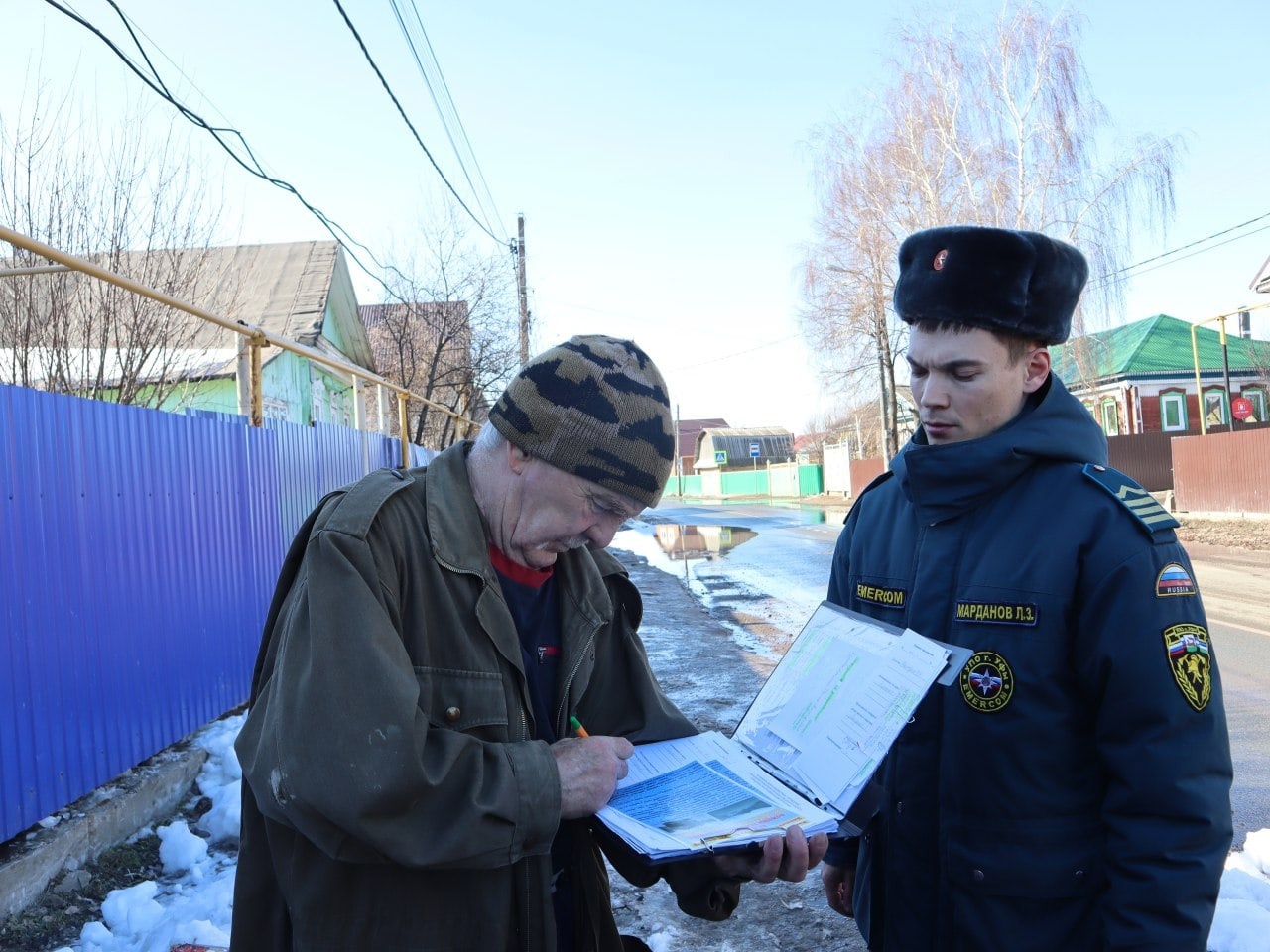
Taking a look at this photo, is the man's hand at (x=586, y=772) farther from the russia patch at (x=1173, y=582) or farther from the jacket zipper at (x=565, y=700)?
the russia patch at (x=1173, y=582)

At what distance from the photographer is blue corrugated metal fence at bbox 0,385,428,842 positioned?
3453mm

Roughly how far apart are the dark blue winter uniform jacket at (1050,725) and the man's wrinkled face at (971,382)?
0.19 feet

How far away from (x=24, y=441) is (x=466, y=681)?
2935 millimetres

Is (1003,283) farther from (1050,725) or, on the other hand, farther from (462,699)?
(462,699)

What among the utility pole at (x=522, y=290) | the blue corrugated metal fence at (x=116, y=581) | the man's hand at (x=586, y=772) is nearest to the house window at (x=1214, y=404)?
the utility pole at (x=522, y=290)

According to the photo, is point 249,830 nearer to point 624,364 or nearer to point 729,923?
point 624,364

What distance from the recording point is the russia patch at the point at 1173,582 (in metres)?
1.57

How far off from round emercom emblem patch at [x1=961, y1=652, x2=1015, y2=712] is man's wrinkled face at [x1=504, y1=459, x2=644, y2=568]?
0.69m

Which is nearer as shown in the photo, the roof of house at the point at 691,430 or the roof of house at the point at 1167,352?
the roof of house at the point at 1167,352

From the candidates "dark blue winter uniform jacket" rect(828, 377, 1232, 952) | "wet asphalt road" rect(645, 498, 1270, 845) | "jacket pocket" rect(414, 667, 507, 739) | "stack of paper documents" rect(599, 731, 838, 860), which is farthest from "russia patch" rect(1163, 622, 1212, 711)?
"wet asphalt road" rect(645, 498, 1270, 845)

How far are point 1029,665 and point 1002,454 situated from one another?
0.40 metres

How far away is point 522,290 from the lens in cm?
2212

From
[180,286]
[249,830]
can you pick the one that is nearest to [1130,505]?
[249,830]

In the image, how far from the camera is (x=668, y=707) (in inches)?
77.1
